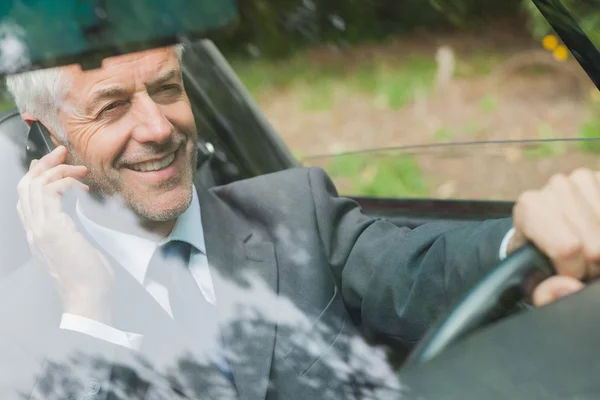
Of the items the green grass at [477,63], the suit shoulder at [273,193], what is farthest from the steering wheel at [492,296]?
the suit shoulder at [273,193]

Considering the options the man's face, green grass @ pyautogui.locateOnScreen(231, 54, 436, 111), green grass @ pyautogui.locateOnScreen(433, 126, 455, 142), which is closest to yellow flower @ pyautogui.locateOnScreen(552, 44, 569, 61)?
green grass @ pyautogui.locateOnScreen(231, 54, 436, 111)

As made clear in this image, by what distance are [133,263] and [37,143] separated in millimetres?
240

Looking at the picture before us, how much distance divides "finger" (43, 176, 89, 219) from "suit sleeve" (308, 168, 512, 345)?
520 mm

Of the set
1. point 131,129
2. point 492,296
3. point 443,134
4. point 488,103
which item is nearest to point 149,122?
point 131,129

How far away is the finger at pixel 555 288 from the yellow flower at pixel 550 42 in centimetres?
44

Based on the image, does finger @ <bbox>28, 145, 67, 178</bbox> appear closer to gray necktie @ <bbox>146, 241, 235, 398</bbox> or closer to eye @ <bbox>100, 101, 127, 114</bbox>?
eye @ <bbox>100, 101, 127, 114</bbox>

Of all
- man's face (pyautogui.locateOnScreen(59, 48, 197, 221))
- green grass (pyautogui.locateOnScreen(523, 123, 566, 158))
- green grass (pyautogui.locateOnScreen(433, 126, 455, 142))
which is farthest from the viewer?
green grass (pyautogui.locateOnScreen(433, 126, 455, 142))

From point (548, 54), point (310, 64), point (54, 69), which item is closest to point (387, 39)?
point (310, 64)

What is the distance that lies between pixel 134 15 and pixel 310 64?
1.41 ft

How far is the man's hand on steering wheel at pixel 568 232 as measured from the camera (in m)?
1.24

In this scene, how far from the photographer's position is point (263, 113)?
2.10 meters

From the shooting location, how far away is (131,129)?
4.97ft

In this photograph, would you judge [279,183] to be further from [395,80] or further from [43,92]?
[43,92]

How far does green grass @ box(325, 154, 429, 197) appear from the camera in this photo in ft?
7.19
